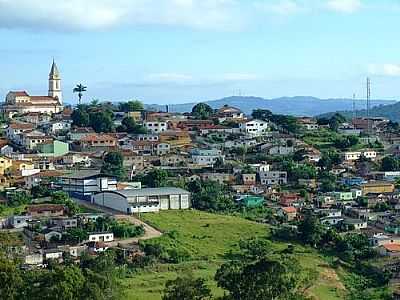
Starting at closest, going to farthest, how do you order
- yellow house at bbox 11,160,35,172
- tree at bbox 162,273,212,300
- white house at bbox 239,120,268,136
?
tree at bbox 162,273,212,300 → yellow house at bbox 11,160,35,172 → white house at bbox 239,120,268,136

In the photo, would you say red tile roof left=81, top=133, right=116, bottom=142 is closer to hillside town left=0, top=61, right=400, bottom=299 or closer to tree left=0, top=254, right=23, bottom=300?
hillside town left=0, top=61, right=400, bottom=299

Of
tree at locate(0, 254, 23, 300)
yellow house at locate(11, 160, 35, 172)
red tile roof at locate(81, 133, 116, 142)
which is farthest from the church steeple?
tree at locate(0, 254, 23, 300)

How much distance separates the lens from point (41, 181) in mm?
31562

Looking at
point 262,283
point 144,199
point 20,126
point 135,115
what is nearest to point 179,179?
point 144,199

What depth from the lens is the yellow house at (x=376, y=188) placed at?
3372cm

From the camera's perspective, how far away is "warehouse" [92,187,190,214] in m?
28.4

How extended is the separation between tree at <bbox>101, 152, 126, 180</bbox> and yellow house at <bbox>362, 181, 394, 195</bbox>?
1014 centimetres

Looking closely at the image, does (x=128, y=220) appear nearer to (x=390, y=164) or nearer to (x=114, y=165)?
(x=114, y=165)

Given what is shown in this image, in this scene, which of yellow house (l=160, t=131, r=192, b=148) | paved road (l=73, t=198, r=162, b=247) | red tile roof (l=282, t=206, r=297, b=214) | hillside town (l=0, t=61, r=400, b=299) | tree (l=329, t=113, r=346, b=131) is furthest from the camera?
tree (l=329, t=113, r=346, b=131)

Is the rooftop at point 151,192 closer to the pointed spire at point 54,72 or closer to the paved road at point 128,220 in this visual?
the paved road at point 128,220

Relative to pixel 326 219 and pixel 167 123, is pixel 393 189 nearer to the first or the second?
pixel 326 219

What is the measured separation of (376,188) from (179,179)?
8.33 m

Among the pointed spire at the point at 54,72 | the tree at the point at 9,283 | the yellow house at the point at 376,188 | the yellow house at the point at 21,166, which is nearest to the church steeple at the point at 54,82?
the pointed spire at the point at 54,72

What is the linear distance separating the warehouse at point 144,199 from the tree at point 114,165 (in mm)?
2826
